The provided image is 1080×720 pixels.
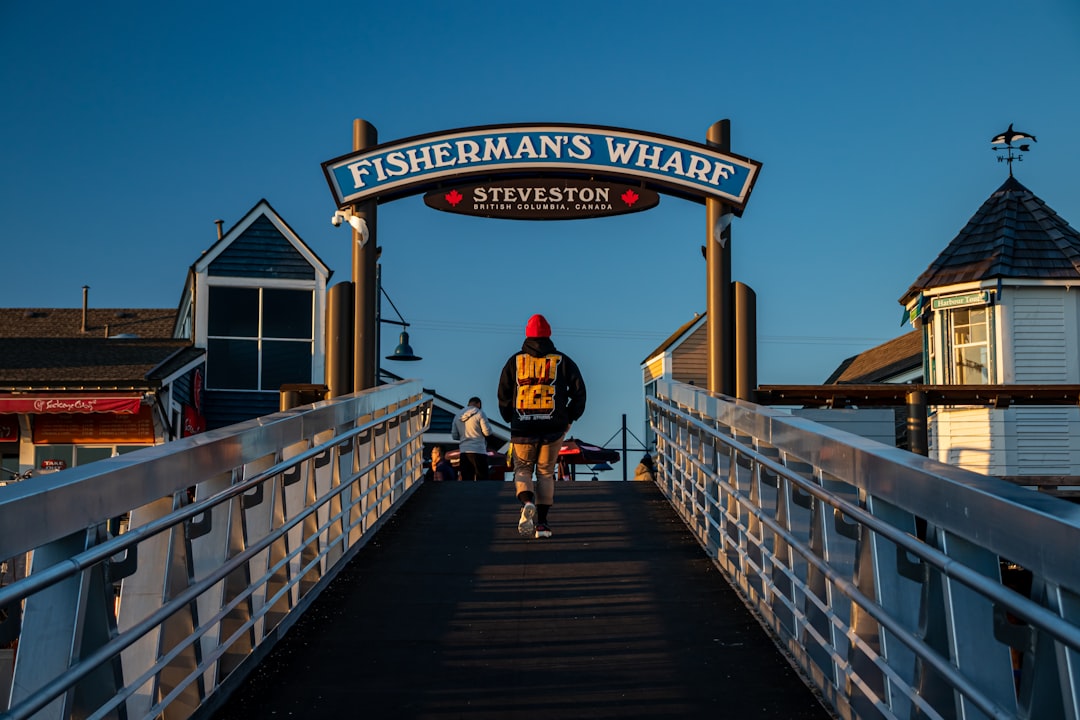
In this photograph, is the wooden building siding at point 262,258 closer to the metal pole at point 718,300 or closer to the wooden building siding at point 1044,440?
the wooden building siding at point 1044,440

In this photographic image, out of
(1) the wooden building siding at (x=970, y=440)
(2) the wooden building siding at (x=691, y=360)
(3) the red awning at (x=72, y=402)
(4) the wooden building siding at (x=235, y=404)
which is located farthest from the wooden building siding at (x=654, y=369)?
(3) the red awning at (x=72, y=402)

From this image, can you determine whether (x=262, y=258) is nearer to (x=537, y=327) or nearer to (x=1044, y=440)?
(x=1044, y=440)

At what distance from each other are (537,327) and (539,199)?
7.36ft

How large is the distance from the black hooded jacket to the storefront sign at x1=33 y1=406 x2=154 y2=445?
50.9 feet

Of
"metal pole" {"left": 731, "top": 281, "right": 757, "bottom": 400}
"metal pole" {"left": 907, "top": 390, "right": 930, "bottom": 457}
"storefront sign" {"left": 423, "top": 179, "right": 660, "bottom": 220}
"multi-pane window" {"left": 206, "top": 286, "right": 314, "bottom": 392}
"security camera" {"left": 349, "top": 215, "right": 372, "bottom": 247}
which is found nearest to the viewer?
"metal pole" {"left": 731, "top": 281, "right": 757, "bottom": 400}

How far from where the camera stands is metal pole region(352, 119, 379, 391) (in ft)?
35.8

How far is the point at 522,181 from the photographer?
11312 mm

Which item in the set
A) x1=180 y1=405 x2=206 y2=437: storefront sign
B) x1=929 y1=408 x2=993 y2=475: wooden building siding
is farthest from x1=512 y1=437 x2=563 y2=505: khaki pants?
x1=180 y1=405 x2=206 y2=437: storefront sign

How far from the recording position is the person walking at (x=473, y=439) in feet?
50.9

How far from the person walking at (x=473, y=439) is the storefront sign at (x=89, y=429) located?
9.96 meters

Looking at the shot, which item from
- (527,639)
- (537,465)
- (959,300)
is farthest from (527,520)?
(959,300)

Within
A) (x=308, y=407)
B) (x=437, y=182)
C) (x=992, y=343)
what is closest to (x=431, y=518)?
(x=308, y=407)

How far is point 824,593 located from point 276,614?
2984 mm

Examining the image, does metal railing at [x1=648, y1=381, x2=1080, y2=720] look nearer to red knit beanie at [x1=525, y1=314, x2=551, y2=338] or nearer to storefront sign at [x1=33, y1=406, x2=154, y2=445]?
red knit beanie at [x1=525, y1=314, x2=551, y2=338]
